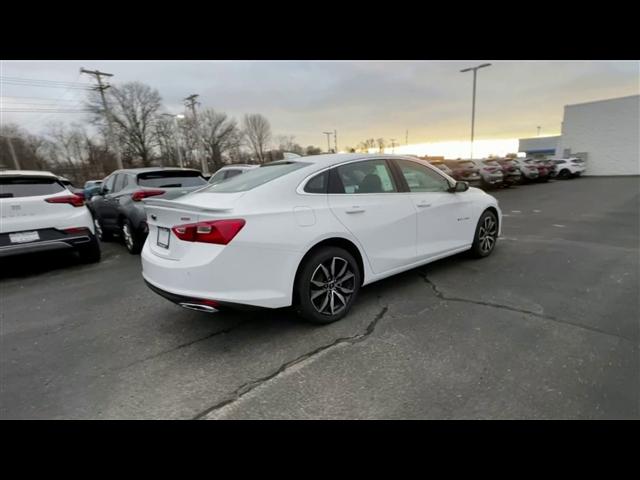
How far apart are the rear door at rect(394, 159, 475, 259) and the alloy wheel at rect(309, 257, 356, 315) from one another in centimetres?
118

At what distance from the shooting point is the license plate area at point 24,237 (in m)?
4.66

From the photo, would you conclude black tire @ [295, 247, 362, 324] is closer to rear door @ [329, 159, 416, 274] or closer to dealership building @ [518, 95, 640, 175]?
rear door @ [329, 159, 416, 274]

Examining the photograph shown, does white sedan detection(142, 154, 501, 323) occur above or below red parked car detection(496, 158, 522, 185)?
above

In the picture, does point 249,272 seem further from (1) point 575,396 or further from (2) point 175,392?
(1) point 575,396

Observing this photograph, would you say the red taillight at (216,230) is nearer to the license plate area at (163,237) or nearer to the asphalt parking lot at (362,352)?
the license plate area at (163,237)

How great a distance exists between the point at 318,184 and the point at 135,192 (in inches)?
170

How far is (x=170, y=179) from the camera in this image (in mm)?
6367

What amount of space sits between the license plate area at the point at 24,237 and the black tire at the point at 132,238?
4.71 feet

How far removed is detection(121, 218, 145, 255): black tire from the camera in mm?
6070

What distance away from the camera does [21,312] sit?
3887 mm

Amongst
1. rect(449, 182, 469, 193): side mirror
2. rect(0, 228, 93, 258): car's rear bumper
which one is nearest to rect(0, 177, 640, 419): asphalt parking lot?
rect(0, 228, 93, 258): car's rear bumper

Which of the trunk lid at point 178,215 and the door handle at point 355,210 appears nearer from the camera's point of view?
the trunk lid at point 178,215

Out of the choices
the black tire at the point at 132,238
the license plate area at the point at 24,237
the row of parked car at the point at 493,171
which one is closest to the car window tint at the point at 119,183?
the black tire at the point at 132,238
